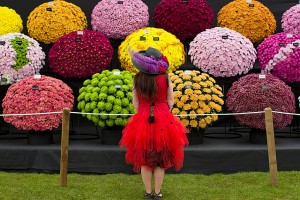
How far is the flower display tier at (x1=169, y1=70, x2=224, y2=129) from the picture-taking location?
5590mm

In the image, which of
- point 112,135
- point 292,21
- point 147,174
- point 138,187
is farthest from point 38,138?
point 292,21

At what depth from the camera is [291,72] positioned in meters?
6.14

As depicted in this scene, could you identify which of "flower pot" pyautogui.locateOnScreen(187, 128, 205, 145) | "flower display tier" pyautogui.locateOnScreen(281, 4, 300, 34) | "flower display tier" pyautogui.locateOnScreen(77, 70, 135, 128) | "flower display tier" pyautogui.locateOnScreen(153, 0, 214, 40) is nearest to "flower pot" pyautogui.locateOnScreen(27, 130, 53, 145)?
"flower display tier" pyautogui.locateOnScreen(77, 70, 135, 128)

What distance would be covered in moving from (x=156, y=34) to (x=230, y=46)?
878 millimetres

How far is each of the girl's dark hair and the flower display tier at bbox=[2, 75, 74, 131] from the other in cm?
159

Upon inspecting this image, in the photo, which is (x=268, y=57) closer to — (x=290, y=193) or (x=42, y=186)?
A: (x=290, y=193)

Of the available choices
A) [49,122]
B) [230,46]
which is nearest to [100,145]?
[49,122]

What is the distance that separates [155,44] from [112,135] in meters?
1.23

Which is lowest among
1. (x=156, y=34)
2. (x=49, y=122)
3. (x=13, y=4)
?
(x=49, y=122)

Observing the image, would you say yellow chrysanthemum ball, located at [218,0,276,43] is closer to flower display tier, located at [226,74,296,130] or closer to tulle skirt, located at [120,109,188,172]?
flower display tier, located at [226,74,296,130]

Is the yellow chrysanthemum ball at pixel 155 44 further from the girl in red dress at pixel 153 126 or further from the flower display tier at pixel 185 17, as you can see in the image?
the girl in red dress at pixel 153 126

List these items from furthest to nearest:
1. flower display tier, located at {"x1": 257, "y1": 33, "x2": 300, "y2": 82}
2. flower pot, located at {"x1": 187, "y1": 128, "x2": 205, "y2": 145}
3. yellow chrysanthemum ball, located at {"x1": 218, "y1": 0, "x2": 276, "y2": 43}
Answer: yellow chrysanthemum ball, located at {"x1": 218, "y1": 0, "x2": 276, "y2": 43} → flower display tier, located at {"x1": 257, "y1": 33, "x2": 300, "y2": 82} → flower pot, located at {"x1": 187, "y1": 128, "x2": 205, "y2": 145}

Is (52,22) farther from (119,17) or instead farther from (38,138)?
(38,138)

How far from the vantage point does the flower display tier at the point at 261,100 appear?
220 inches
